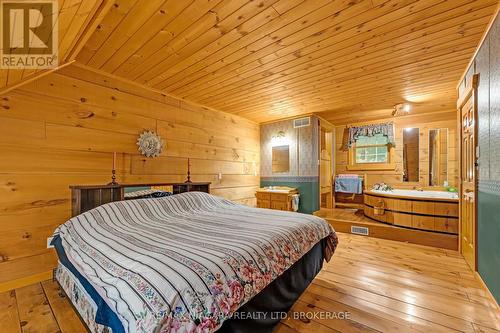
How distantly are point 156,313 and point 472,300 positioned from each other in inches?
99.5

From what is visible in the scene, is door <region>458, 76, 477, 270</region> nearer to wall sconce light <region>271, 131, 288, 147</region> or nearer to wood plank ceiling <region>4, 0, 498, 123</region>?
wood plank ceiling <region>4, 0, 498, 123</region>

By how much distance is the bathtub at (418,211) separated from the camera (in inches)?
121

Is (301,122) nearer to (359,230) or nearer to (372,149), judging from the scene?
(372,149)

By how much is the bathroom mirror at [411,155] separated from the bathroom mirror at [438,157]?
0.23m

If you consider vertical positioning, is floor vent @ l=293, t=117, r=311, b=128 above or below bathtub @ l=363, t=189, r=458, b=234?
above

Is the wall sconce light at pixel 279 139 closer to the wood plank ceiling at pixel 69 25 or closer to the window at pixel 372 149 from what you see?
the window at pixel 372 149

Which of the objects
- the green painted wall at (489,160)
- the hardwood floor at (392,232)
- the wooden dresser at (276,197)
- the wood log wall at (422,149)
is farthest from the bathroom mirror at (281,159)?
the green painted wall at (489,160)

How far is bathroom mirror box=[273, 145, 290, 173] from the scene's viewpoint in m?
4.82

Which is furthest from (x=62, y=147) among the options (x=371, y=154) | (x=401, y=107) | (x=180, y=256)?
(x=371, y=154)

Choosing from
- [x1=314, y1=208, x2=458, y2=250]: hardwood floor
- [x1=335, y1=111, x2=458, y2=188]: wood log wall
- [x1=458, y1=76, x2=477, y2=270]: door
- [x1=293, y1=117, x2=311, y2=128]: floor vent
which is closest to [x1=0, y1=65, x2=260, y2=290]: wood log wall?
[x1=293, y1=117, x2=311, y2=128]: floor vent

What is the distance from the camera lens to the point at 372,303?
5.93 ft

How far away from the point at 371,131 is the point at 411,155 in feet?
3.06

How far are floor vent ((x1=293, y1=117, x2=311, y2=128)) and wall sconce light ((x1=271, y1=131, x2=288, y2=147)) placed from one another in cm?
33

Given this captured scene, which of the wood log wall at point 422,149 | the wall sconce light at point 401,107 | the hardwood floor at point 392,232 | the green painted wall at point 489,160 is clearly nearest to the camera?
the green painted wall at point 489,160
